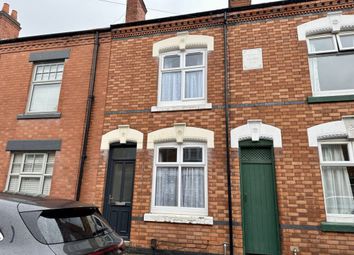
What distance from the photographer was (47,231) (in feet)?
7.85

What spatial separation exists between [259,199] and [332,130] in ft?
7.76

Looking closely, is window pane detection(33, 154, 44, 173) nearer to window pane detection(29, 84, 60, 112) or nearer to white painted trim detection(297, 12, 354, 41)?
window pane detection(29, 84, 60, 112)

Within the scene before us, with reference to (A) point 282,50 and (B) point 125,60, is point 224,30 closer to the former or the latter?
(A) point 282,50

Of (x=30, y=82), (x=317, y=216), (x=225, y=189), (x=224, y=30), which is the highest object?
(x=224, y=30)

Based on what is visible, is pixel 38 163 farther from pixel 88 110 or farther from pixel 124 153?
pixel 124 153

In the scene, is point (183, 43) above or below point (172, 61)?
above

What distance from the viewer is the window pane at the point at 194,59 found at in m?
7.66

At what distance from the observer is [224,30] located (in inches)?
295

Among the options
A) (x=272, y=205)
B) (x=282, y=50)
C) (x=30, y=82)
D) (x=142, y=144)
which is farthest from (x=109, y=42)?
(x=272, y=205)

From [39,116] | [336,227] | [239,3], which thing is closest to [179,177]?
[336,227]

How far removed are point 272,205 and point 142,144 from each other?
368 centimetres

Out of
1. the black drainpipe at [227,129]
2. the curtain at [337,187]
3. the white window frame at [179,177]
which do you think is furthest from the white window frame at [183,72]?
the curtain at [337,187]

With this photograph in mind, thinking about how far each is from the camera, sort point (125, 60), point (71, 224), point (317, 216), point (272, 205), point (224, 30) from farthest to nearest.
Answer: point (125, 60) < point (224, 30) < point (272, 205) < point (317, 216) < point (71, 224)

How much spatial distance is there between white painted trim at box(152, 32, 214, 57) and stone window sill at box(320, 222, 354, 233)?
526cm
